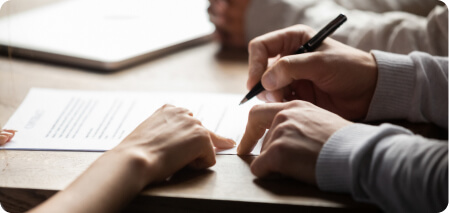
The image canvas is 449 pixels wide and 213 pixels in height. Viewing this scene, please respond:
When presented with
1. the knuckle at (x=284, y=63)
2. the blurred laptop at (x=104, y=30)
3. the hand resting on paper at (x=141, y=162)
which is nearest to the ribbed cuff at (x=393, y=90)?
→ the knuckle at (x=284, y=63)

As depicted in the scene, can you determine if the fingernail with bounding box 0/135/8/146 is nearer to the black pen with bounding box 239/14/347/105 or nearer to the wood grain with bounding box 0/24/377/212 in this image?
the wood grain with bounding box 0/24/377/212

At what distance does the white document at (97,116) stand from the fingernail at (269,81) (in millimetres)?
62

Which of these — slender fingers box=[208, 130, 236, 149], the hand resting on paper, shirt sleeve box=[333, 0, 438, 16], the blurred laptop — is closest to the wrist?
the hand resting on paper

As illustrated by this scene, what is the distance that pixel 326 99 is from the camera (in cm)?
89

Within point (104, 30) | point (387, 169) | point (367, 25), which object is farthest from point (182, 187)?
point (104, 30)

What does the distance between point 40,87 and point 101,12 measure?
1.35 feet

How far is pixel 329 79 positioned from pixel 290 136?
0.22 metres

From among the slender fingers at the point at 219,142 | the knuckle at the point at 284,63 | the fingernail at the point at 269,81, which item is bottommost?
the slender fingers at the point at 219,142

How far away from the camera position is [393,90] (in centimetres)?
85

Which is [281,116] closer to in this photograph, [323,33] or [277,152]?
[277,152]

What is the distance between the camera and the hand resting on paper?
0.60 meters

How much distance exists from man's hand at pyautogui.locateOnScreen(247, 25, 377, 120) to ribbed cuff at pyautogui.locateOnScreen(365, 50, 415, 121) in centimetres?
2

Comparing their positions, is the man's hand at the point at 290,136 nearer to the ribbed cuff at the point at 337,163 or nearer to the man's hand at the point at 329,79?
the ribbed cuff at the point at 337,163

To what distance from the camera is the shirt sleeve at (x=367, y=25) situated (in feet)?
3.43
